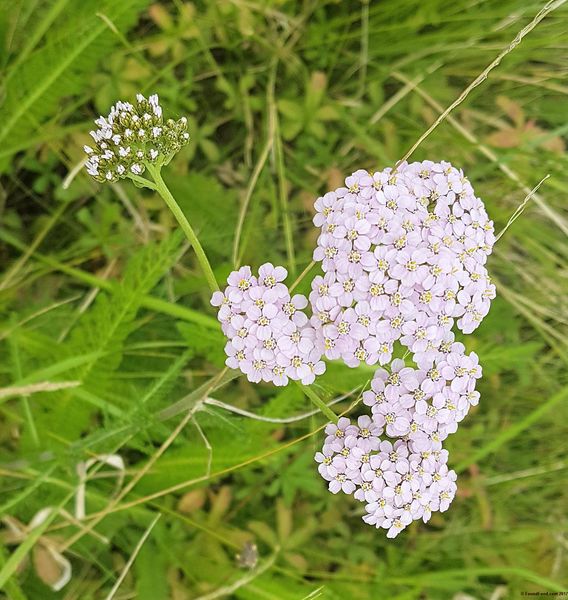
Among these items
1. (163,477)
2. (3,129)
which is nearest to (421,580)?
(163,477)

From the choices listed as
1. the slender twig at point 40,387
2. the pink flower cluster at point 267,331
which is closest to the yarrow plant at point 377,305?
the pink flower cluster at point 267,331

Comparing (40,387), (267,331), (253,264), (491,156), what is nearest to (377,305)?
(267,331)

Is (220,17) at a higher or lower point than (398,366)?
higher

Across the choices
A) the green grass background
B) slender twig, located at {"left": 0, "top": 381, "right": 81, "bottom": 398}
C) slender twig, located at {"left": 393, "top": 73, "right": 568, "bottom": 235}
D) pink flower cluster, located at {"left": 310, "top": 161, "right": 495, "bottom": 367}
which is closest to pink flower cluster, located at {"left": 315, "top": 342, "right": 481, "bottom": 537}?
pink flower cluster, located at {"left": 310, "top": 161, "right": 495, "bottom": 367}

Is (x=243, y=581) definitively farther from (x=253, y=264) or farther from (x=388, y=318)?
(x=388, y=318)

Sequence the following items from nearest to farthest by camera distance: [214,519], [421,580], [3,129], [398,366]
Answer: [398,366]
[3,129]
[214,519]
[421,580]

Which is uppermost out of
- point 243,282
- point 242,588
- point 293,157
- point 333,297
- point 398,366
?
point 243,282

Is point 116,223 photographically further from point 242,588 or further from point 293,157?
point 242,588

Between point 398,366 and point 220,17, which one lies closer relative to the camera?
point 398,366
